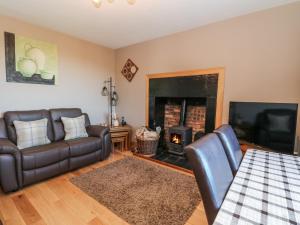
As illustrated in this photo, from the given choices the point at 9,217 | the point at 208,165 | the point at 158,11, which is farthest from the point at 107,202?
the point at 158,11

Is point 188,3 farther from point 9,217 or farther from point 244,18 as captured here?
point 9,217

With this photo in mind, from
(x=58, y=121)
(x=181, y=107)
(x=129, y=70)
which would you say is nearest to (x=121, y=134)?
(x=58, y=121)

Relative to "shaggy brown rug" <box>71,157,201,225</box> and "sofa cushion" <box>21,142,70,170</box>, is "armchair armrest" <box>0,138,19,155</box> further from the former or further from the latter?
"shaggy brown rug" <box>71,157,201,225</box>

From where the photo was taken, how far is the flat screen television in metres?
1.87

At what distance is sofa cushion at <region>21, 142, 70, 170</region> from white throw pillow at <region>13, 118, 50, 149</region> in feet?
0.46

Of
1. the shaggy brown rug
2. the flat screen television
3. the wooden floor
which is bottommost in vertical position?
the wooden floor

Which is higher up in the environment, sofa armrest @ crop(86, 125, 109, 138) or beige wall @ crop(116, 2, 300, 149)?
beige wall @ crop(116, 2, 300, 149)

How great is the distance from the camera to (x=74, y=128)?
9.35ft

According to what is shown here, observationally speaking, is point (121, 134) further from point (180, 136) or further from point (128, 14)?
point (128, 14)

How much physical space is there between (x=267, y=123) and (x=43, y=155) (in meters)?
2.96

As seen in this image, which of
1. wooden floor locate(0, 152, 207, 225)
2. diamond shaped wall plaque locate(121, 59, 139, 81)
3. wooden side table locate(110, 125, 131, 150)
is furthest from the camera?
diamond shaped wall plaque locate(121, 59, 139, 81)

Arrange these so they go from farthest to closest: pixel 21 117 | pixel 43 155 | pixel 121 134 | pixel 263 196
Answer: pixel 121 134, pixel 21 117, pixel 43 155, pixel 263 196

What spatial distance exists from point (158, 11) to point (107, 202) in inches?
102

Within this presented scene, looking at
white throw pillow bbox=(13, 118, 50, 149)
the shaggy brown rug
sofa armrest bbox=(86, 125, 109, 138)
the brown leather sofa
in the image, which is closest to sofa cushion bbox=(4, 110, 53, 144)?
the brown leather sofa
